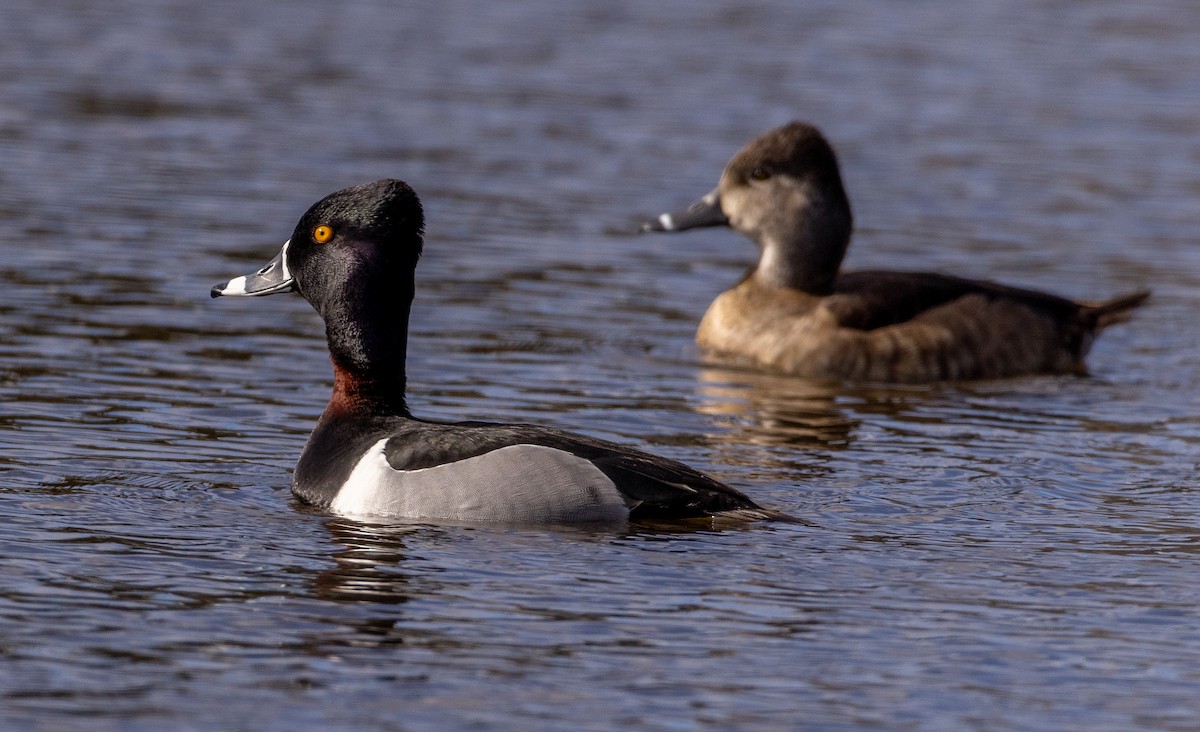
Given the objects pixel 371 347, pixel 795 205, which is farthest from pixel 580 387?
pixel 371 347

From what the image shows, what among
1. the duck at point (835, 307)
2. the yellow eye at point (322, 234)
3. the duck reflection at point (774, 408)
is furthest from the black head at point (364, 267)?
the duck at point (835, 307)

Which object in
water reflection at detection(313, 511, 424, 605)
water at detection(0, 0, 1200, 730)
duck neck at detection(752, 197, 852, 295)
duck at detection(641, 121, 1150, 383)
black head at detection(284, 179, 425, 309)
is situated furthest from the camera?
duck neck at detection(752, 197, 852, 295)

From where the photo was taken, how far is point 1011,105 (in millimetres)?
20719

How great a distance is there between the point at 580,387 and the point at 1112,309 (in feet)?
12.5

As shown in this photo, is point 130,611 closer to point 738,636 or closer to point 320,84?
point 738,636

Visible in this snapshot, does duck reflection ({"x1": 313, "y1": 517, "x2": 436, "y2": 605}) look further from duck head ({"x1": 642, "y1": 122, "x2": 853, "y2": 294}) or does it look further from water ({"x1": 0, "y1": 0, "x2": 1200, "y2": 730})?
duck head ({"x1": 642, "y1": 122, "x2": 853, "y2": 294})

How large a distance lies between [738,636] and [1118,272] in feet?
29.7

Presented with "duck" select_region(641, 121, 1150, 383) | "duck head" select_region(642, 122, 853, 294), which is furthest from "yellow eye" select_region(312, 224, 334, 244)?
"duck head" select_region(642, 122, 853, 294)

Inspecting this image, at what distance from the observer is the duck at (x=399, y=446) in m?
8.00

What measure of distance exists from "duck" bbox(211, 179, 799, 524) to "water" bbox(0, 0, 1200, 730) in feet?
0.51

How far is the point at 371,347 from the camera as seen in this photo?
28.3 ft

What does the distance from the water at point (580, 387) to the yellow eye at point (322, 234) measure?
1036mm

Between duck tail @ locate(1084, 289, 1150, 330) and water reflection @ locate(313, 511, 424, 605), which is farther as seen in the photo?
duck tail @ locate(1084, 289, 1150, 330)

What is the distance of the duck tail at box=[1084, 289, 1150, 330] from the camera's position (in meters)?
13.0
